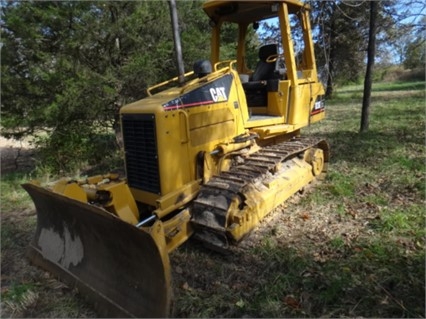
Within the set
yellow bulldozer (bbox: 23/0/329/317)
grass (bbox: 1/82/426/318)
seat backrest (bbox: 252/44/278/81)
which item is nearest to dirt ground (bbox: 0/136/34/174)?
grass (bbox: 1/82/426/318)

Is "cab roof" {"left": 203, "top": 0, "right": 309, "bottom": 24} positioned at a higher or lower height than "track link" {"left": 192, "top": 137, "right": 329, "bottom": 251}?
higher

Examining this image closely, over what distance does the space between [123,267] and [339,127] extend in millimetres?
8830

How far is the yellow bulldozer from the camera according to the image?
3234mm

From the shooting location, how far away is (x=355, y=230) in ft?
14.3

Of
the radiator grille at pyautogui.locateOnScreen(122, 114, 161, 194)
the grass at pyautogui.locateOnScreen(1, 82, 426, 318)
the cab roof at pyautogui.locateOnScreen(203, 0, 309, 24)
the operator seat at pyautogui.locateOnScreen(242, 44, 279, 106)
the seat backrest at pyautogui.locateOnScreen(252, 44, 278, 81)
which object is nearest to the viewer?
the grass at pyautogui.locateOnScreen(1, 82, 426, 318)

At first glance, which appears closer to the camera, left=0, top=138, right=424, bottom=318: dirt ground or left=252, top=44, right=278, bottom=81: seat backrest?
left=0, top=138, right=424, bottom=318: dirt ground

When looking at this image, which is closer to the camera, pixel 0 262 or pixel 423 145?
pixel 0 262

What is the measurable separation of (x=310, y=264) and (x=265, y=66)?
10.7 ft

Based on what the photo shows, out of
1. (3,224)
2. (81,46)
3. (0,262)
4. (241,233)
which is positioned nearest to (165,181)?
(241,233)

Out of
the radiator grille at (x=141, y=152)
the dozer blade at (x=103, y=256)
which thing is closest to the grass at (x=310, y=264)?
the dozer blade at (x=103, y=256)

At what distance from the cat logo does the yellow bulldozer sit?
12 mm

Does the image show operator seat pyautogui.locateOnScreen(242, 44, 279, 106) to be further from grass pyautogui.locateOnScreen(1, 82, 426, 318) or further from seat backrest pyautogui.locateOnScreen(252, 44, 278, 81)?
grass pyautogui.locateOnScreen(1, 82, 426, 318)

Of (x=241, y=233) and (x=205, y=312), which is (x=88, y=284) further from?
(x=241, y=233)

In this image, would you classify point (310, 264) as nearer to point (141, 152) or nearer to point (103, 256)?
point (103, 256)
